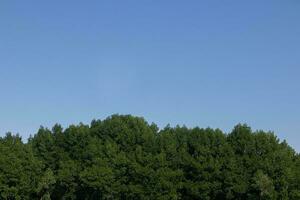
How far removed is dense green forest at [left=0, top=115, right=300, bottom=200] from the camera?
73.2 m

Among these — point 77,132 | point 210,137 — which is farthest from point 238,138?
point 77,132

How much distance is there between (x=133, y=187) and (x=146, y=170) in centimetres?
283

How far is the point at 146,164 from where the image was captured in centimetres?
7706

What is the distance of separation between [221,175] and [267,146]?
7.32m

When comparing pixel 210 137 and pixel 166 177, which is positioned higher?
pixel 210 137

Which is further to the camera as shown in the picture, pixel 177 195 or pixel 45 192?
pixel 45 192

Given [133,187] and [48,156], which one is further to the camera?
[48,156]

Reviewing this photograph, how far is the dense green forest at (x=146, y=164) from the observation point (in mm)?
73250

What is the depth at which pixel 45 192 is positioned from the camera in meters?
80.6

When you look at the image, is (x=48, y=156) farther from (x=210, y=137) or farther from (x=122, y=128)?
(x=210, y=137)

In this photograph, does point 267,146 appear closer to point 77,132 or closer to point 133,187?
point 133,187

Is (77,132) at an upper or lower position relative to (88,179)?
upper

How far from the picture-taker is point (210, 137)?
258 ft

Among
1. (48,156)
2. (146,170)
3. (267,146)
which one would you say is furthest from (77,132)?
(267,146)
